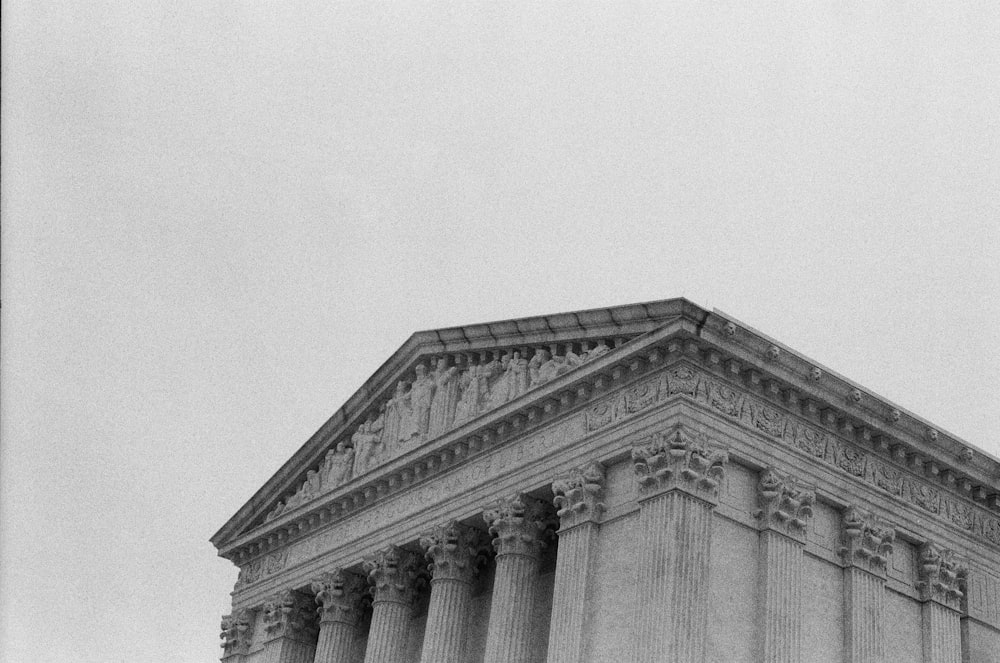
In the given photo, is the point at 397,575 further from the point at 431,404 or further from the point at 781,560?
the point at 781,560

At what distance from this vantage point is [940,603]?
29.4 meters

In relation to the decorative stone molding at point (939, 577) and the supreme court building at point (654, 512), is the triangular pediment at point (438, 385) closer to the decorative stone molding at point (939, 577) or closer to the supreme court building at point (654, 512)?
the supreme court building at point (654, 512)

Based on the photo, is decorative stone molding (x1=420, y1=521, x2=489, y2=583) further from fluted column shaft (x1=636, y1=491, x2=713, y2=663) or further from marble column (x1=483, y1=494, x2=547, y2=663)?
fluted column shaft (x1=636, y1=491, x2=713, y2=663)

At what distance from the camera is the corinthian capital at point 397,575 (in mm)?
33094

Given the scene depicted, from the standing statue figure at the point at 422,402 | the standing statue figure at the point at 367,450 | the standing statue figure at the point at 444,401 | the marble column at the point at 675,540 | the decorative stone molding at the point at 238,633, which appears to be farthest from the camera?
the decorative stone molding at the point at 238,633

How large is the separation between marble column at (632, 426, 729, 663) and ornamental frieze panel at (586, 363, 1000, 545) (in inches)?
40.1

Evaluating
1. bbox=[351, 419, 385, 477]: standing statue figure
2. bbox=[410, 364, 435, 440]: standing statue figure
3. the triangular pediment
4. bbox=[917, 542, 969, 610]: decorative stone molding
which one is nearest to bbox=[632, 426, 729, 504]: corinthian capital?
the triangular pediment

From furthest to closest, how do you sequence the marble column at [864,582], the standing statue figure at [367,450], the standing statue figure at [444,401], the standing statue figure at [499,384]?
the standing statue figure at [367,450] → the standing statue figure at [444,401] → the standing statue figure at [499,384] → the marble column at [864,582]

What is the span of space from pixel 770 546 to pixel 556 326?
7.03m

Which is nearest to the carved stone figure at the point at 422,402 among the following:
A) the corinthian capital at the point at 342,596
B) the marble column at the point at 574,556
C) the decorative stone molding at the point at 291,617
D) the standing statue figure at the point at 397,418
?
the standing statue figure at the point at 397,418

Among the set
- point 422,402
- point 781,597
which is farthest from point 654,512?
point 422,402

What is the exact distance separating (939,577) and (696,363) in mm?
7872

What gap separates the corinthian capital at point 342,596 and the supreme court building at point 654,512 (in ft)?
0.19

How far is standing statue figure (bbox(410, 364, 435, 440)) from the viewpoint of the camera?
113ft
